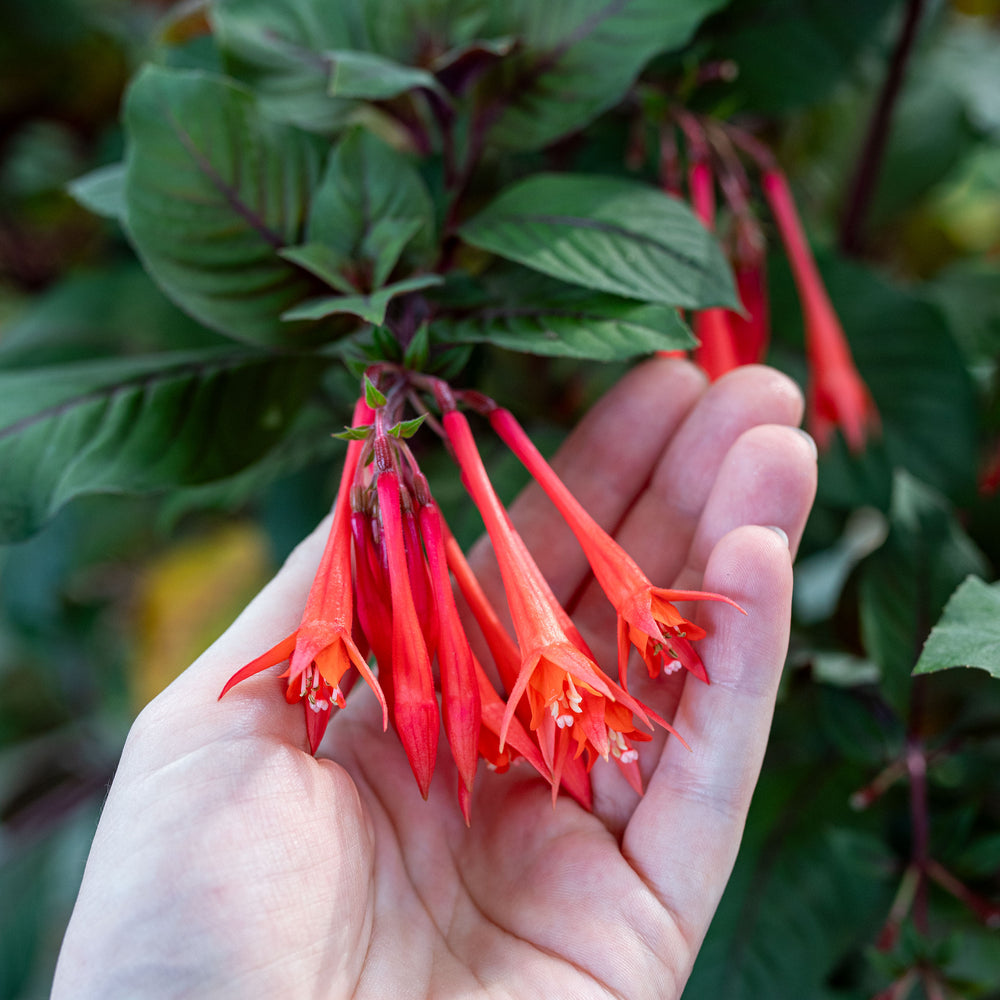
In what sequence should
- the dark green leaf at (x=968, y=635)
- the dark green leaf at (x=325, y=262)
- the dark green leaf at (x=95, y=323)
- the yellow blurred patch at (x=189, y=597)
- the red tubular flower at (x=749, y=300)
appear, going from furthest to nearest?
the yellow blurred patch at (x=189, y=597) → the dark green leaf at (x=95, y=323) → the red tubular flower at (x=749, y=300) → the dark green leaf at (x=325, y=262) → the dark green leaf at (x=968, y=635)

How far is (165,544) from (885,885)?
43.5 inches

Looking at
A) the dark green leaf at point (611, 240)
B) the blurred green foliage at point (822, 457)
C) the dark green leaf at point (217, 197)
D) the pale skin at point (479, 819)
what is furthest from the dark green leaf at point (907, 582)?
the dark green leaf at point (217, 197)

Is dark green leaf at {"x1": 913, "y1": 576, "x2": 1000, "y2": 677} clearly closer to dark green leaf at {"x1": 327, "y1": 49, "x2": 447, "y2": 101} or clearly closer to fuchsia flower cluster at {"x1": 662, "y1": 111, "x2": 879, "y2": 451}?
fuchsia flower cluster at {"x1": 662, "y1": 111, "x2": 879, "y2": 451}

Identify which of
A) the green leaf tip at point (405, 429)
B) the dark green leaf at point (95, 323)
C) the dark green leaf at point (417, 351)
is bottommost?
the dark green leaf at point (95, 323)

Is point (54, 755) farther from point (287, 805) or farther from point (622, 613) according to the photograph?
point (622, 613)

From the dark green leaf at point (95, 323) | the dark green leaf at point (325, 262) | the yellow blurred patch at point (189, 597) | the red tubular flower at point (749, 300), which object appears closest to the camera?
the dark green leaf at point (325, 262)

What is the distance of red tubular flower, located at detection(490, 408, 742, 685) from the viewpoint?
16.6 inches

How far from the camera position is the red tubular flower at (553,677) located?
0.40 meters

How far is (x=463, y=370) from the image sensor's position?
570 millimetres

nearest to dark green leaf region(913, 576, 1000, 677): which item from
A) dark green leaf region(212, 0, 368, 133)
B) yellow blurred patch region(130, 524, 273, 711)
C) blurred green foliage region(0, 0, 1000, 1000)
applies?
blurred green foliage region(0, 0, 1000, 1000)

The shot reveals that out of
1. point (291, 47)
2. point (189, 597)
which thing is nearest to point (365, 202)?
point (291, 47)

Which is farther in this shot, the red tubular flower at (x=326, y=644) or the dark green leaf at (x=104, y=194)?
the dark green leaf at (x=104, y=194)

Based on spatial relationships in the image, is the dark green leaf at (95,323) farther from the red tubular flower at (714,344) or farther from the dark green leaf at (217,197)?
the red tubular flower at (714,344)

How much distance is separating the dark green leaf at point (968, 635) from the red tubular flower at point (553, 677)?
0.45 ft
